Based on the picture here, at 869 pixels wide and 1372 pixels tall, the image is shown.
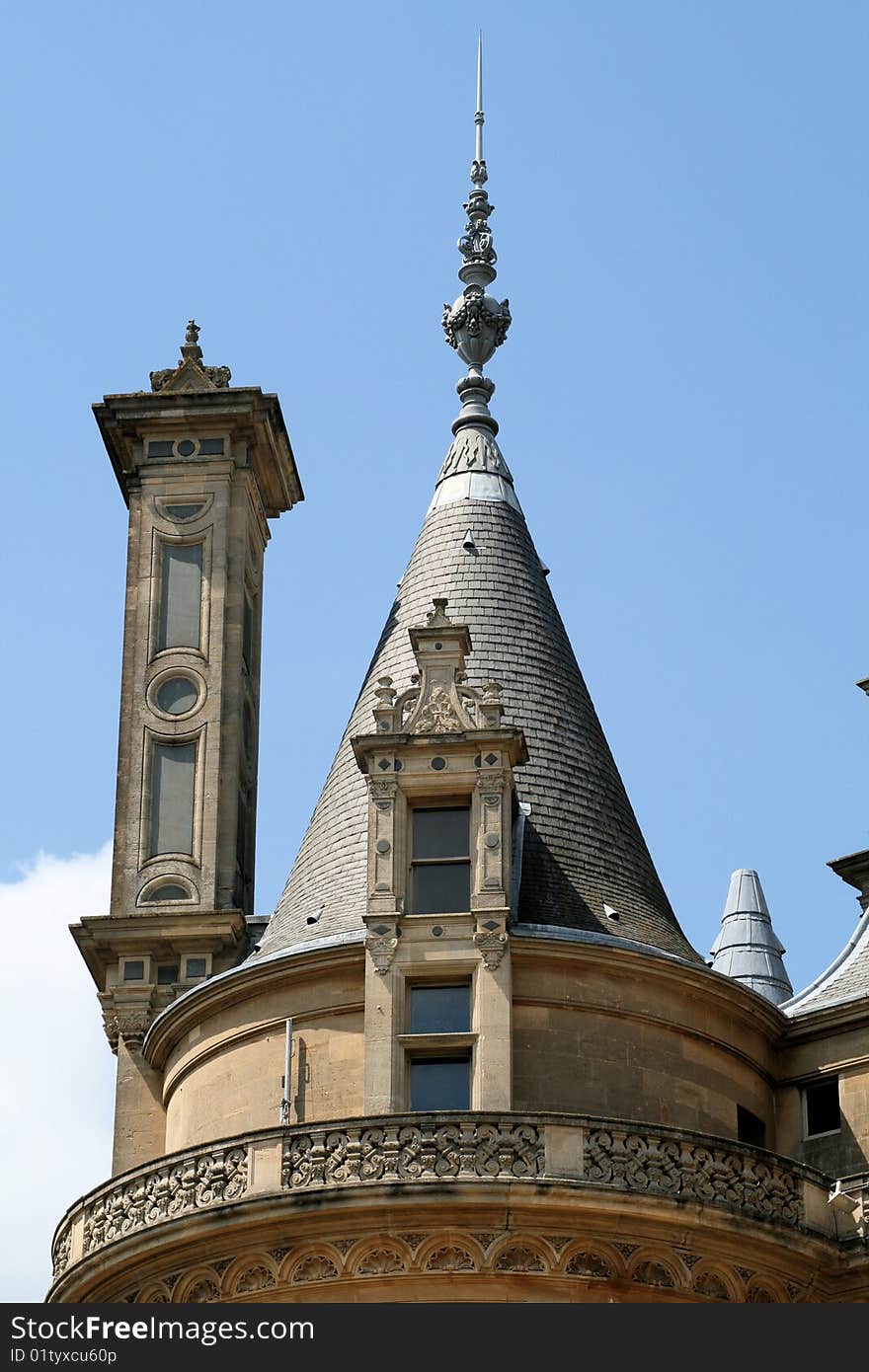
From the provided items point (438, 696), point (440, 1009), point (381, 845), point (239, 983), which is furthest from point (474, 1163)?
point (438, 696)

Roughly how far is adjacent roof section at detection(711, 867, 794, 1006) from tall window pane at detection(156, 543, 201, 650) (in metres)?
16.1

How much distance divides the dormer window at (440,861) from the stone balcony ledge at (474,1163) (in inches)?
135

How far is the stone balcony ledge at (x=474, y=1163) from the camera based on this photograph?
36.5 metres

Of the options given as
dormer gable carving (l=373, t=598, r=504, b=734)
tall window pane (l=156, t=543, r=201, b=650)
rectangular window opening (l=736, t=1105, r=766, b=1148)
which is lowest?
rectangular window opening (l=736, t=1105, r=766, b=1148)

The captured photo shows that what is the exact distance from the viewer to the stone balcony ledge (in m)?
36.5

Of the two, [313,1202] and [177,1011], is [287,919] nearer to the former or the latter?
[177,1011]

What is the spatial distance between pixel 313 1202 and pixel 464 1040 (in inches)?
122

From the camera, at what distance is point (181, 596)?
45812 mm

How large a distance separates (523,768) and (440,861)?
270cm

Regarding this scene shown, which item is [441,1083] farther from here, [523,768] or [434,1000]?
[523,768]

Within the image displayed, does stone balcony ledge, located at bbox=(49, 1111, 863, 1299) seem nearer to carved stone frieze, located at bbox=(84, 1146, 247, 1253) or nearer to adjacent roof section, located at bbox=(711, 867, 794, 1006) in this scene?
carved stone frieze, located at bbox=(84, 1146, 247, 1253)

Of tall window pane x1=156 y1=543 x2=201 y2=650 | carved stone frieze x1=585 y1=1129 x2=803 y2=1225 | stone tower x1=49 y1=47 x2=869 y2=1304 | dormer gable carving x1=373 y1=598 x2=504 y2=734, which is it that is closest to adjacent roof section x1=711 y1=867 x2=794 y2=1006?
stone tower x1=49 y1=47 x2=869 y2=1304

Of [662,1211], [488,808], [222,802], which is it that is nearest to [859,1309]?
[662,1211]

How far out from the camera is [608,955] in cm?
3944
